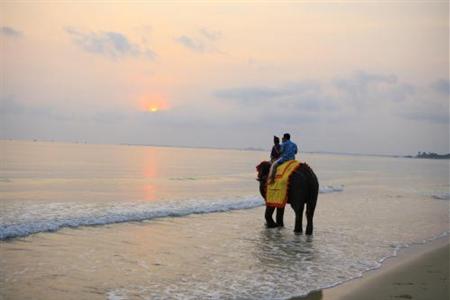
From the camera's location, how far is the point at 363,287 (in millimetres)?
7191

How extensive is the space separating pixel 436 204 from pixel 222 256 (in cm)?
1539

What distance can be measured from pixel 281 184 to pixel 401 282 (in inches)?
202

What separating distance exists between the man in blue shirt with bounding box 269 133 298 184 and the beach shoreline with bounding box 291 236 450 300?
3639 millimetres

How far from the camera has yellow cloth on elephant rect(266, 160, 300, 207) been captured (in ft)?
39.9

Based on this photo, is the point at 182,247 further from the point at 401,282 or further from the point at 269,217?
the point at 401,282

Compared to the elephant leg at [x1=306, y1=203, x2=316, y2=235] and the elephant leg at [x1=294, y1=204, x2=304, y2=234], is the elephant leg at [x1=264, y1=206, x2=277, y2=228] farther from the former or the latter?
the elephant leg at [x1=306, y1=203, x2=316, y2=235]

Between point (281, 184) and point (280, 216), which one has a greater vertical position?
point (281, 184)

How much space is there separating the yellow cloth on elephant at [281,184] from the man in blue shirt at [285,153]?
9 centimetres

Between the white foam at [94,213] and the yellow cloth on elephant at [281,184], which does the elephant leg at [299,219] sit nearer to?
the yellow cloth on elephant at [281,184]

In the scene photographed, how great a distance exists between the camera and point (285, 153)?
12.4 m

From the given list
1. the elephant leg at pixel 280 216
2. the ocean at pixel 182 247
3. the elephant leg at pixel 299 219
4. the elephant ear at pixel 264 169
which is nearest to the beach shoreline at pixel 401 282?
the ocean at pixel 182 247

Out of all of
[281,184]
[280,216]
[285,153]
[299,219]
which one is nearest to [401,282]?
[299,219]

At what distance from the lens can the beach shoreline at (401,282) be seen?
670 centimetres

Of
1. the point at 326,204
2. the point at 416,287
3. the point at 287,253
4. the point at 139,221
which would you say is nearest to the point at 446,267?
the point at 416,287
